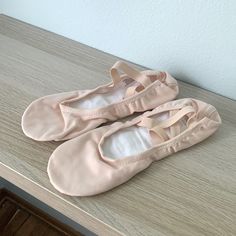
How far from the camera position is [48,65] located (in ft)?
2.59

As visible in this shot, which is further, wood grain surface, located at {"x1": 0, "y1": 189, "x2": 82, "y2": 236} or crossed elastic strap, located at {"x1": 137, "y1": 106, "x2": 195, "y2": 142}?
wood grain surface, located at {"x1": 0, "y1": 189, "x2": 82, "y2": 236}

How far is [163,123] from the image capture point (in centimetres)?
61

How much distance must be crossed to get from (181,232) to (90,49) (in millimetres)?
530

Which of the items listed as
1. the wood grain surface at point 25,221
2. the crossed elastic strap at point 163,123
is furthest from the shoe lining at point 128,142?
the wood grain surface at point 25,221

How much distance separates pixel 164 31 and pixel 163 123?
0.23 m

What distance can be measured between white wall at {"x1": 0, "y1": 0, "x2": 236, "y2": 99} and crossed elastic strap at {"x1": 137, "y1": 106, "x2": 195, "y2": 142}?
160 mm

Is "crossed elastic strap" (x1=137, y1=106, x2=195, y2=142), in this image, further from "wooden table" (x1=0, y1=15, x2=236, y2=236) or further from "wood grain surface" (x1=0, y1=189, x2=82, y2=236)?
"wood grain surface" (x1=0, y1=189, x2=82, y2=236)

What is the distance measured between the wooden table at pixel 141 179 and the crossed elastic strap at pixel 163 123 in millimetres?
45

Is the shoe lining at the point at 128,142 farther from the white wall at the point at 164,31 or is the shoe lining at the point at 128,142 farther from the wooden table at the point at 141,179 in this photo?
the white wall at the point at 164,31

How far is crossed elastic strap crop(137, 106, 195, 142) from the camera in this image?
0.60 meters

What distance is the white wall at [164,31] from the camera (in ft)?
2.22

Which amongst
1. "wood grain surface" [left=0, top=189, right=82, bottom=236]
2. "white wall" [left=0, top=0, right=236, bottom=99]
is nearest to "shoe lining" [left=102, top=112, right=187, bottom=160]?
"white wall" [left=0, top=0, right=236, bottom=99]

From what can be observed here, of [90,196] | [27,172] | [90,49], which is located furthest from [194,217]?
[90,49]

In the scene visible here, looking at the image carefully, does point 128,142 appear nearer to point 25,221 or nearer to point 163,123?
point 163,123
